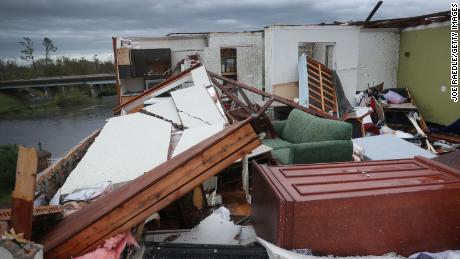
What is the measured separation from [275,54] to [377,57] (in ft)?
12.8

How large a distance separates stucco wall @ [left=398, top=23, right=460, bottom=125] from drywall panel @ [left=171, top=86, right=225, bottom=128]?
718cm

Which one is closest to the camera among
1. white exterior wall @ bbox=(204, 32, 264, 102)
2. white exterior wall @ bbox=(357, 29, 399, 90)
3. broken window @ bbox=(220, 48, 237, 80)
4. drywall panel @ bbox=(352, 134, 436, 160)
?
drywall panel @ bbox=(352, 134, 436, 160)

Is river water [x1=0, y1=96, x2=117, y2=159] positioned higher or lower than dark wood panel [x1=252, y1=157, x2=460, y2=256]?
lower

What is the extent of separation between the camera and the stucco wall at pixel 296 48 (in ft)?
26.2

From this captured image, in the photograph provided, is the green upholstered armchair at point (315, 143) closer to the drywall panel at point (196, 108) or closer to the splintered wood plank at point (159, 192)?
the drywall panel at point (196, 108)

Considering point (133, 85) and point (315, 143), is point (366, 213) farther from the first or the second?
point (133, 85)

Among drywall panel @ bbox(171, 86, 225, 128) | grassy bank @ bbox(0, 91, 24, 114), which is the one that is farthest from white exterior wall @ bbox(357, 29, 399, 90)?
grassy bank @ bbox(0, 91, 24, 114)

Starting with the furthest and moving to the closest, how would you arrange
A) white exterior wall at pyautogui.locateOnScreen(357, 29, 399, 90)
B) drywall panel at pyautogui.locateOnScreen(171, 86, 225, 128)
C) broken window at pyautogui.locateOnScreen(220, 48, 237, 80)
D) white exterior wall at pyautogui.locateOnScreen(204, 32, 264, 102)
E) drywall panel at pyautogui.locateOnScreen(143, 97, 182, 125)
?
white exterior wall at pyautogui.locateOnScreen(357, 29, 399, 90), broken window at pyautogui.locateOnScreen(220, 48, 237, 80), white exterior wall at pyautogui.locateOnScreen(204, 32, 264, 102), drywall panel at pyautogui.locateOnScreen(143, 97, 182, 125), drywall panel at pyautogui.locateOnScreen(171, 86, 225, 128)

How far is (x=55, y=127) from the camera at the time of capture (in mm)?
23703

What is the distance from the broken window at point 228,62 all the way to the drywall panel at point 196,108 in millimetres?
4448

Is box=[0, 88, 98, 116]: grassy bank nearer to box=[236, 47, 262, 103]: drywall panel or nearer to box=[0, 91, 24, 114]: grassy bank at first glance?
box=[0, 91, 24, 114]: grassy bank

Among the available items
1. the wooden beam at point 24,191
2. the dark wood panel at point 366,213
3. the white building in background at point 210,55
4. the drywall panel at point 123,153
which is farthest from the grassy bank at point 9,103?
the dark wood panel at point 366,213

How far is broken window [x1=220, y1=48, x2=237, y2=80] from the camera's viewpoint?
932 cm

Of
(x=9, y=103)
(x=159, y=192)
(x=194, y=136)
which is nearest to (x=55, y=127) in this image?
(x=9, y=103)
